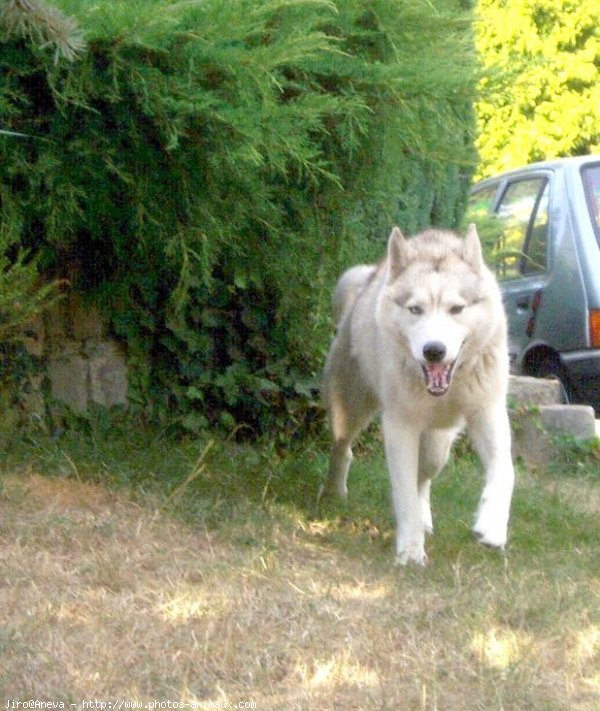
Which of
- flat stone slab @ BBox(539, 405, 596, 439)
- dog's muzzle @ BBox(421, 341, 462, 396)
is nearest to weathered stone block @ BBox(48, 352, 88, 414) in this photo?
dog's muzzle @ BBox(421, 341, 462, 396)

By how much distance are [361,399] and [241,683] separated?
2.62m

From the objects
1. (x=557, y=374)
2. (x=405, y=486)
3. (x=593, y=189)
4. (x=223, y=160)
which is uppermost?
(x=223, y=160)

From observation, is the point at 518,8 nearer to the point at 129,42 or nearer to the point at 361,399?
the point at 361,399

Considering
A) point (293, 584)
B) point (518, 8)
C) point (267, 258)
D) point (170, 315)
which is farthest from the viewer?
point (518, 8)

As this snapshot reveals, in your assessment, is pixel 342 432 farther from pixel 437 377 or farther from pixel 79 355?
pixel 79 355

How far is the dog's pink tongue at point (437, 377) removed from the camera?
18.2 feet

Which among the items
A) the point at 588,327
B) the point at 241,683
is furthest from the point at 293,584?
the point at 588,327

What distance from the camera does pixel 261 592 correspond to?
4.83 metres

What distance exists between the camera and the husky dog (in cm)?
556

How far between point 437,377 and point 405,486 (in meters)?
0.49

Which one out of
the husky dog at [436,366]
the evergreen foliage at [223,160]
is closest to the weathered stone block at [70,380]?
the evergreen foliage at [223,160]

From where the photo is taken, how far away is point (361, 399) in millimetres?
6508

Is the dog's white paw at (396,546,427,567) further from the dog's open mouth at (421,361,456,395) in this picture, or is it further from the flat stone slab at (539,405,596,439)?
the flat stone slab at (539,405,596,439)

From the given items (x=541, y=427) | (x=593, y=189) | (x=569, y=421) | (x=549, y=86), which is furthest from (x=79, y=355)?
(x=549, y=86)
